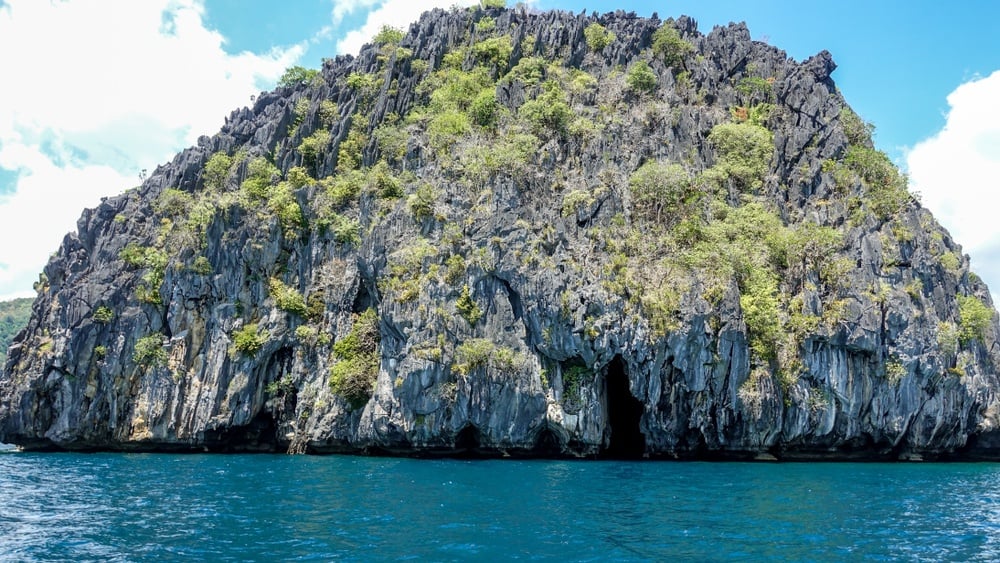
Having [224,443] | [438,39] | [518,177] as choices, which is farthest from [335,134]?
[224,443]

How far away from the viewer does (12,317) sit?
568ft

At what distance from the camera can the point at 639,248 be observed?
1800 inches

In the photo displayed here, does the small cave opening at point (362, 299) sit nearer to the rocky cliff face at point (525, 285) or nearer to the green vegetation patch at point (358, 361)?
the rocky cliff face at point (525, 285)

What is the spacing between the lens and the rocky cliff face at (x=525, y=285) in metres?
42.1

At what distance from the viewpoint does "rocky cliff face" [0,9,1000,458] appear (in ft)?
138

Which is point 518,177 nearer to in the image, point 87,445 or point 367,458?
point 367,458

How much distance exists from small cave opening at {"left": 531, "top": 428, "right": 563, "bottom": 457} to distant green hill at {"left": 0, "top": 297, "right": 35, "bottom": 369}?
158 m

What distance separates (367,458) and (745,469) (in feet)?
78.2

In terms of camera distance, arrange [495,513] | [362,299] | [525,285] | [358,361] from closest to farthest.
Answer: [495,513], [525,285], [358,361], [362,299]

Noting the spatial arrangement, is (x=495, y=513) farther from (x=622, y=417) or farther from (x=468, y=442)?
(x=622, y=417)

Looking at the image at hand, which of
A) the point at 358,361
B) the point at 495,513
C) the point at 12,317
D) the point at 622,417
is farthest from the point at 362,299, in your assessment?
the point at 12,317

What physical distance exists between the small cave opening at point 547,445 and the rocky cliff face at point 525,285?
0.16 meters

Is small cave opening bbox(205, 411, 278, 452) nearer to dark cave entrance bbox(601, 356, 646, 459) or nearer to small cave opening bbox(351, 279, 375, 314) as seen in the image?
small cave opening bbox(351, 279, 375, 314)

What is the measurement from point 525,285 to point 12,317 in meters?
185
